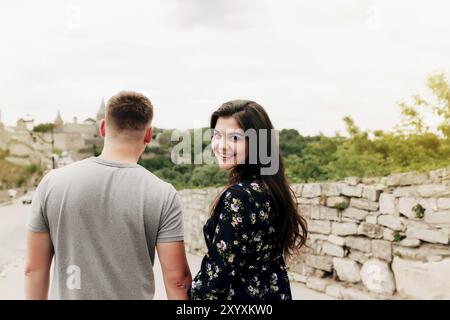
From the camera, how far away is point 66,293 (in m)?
1.77

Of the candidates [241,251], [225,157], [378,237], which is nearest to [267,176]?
[225,157]

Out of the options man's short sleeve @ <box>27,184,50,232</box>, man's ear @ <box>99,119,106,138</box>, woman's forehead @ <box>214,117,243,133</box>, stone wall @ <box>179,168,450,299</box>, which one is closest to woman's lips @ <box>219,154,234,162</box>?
woman's forehead @ <box>214,117,243,133</box>

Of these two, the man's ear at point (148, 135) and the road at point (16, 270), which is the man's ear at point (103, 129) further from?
the road at point (16, 270)

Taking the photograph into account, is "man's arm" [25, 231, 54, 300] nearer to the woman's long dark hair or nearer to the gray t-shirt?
the gray t-shirt

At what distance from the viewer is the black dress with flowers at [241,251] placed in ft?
5.61

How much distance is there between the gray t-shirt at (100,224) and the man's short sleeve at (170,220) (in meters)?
0.02

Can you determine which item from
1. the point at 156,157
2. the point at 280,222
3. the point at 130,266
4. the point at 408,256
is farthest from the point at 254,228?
the point at 156,157

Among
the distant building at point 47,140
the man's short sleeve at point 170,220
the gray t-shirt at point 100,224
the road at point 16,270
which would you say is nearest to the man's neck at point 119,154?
the gray t-shirt at point 100,224

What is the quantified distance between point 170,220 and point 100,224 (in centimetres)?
26

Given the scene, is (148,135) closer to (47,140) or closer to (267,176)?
(267,176)

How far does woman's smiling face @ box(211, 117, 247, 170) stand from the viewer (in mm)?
1895

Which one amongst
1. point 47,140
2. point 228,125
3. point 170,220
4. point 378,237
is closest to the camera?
point 170,220

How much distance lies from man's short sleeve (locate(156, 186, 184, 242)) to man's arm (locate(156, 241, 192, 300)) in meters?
0.03

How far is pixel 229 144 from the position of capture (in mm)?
1902
